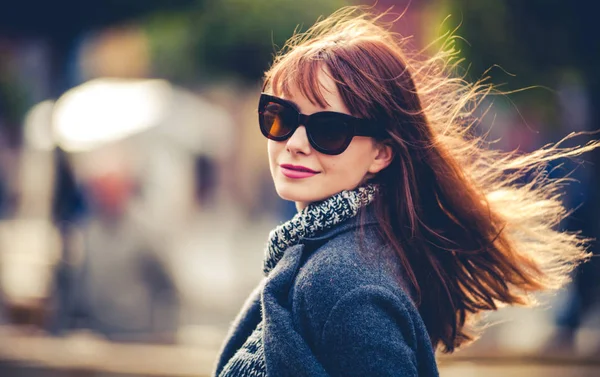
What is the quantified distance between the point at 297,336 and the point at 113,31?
16.0ft

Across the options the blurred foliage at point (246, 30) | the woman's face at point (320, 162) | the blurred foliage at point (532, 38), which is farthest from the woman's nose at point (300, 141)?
the blurred foliage at point (246, 30)

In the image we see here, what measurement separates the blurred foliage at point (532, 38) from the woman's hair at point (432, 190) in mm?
3970

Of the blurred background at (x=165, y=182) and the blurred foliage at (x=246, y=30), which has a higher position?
the blurred foliage at (x=246, y=30)

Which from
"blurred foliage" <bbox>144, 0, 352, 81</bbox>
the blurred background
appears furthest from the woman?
"blurred foliage" <bbox>144, 0, 352, 81</bbox>

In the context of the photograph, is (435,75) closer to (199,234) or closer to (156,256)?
(156,256)

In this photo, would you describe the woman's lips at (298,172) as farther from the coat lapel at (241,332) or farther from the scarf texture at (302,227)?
the coat lapel at (241,332)

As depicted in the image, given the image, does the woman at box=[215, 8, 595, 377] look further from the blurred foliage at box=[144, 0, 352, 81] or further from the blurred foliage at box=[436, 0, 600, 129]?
the blurred foliage at box=[144, 0, 352, 81]

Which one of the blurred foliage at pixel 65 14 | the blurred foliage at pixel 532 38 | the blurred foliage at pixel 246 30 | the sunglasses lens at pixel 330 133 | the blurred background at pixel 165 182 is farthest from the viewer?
the blurred foliage at pixel 246 30

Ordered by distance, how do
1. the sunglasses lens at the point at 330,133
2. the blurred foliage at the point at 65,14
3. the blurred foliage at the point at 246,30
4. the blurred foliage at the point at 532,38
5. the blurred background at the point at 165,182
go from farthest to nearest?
the blurred foliage at the point at 246,30
the blurred foliage at the point at 532,38
the blurred background at the point at 165,182
the blurred foliage at the point at 65,14
the sunglasses lens at the point at 330,133

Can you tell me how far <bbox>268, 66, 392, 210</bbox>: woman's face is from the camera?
6.26 feet

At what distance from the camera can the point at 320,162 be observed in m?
1.93

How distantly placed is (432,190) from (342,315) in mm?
568

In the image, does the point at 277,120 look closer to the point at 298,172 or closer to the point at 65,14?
the point at 298,172

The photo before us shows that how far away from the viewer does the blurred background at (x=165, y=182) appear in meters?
5.50
